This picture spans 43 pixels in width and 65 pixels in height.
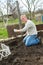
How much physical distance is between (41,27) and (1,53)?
4963 millimetres

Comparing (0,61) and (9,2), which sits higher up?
(9,2)

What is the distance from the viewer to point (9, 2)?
44.1ft

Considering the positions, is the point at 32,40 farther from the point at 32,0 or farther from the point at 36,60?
the point at 32,0

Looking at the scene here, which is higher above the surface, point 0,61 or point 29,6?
point 29,6

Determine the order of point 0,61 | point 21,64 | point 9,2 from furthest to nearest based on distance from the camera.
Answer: point 9,2 < point 0,61 < point 21,64

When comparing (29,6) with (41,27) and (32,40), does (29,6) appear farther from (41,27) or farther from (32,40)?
(32,40)

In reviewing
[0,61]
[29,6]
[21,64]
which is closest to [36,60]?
[21,64]

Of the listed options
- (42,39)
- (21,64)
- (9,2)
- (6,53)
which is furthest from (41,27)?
(21,64)

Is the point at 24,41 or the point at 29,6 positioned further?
the point at 29,6

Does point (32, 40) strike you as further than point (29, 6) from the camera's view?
No

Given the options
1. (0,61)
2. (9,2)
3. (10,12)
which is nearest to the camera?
(0,61)

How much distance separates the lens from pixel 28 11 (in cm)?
1488

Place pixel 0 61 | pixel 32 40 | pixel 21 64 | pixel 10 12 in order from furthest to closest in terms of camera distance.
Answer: pixel 10 12
pixel 32 40
pixel 0 61
pixel 21 64

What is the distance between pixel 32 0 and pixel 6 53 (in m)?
9.90
